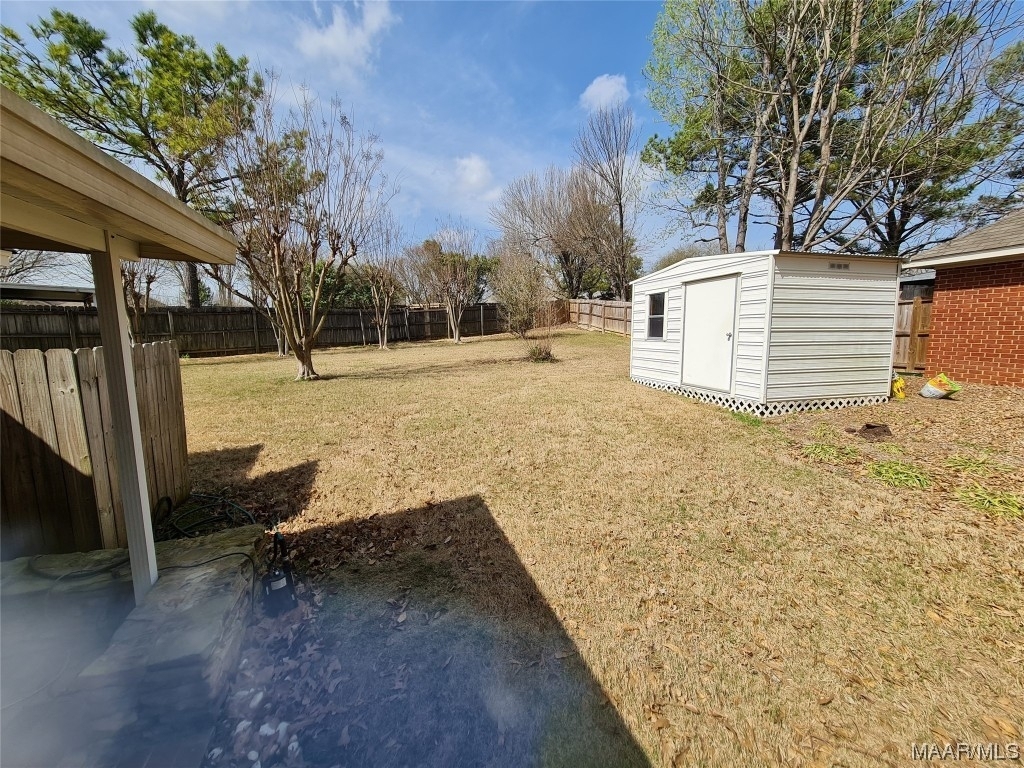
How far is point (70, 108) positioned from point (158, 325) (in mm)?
7908

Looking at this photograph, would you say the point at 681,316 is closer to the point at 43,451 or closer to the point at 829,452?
the point at 829,452

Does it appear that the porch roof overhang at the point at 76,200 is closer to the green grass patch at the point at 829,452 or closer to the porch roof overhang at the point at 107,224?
the porch roof overhang at the point at 107,224

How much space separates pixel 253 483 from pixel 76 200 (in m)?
3.50

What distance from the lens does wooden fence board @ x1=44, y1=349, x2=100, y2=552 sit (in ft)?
9.04

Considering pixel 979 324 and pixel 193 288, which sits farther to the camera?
pixel 193 288

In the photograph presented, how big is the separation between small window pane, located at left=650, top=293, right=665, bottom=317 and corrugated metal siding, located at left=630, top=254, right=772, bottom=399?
0.14m

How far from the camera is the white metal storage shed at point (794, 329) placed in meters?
6.49

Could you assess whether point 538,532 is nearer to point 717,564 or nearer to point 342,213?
point 717,564

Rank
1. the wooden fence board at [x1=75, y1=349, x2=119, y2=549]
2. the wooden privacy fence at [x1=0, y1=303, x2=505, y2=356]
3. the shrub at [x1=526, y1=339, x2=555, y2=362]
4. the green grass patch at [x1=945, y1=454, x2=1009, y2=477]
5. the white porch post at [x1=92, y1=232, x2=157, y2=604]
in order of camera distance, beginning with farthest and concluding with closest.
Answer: the wooden privacy fence at [x1=0, y1=303, x2=505, y2=356], the shrub at [x1=526, y1=339, x2=555, y2=362], the green grass patch at [x1=945, y1=454, x2=1009, y2=477], the wooden fence board at [x1=75, y1=349, x2=119, y2=549], the white porch post at [x1=92, y1=232, x2=157, y2=604]

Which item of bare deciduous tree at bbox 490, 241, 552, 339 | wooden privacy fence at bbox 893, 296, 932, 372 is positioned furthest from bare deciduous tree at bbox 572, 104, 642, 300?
wooden privacy fence at bbox 893, 296, 932, 372

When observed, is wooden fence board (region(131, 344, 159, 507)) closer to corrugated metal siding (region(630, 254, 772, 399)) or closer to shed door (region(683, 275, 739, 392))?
corrugated metal siding (region(630, 254, 772, 399))

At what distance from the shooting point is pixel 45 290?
19.7 feet

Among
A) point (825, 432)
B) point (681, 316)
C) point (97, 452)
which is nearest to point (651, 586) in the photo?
point (97, 452)

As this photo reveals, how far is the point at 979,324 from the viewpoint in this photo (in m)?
7.73
